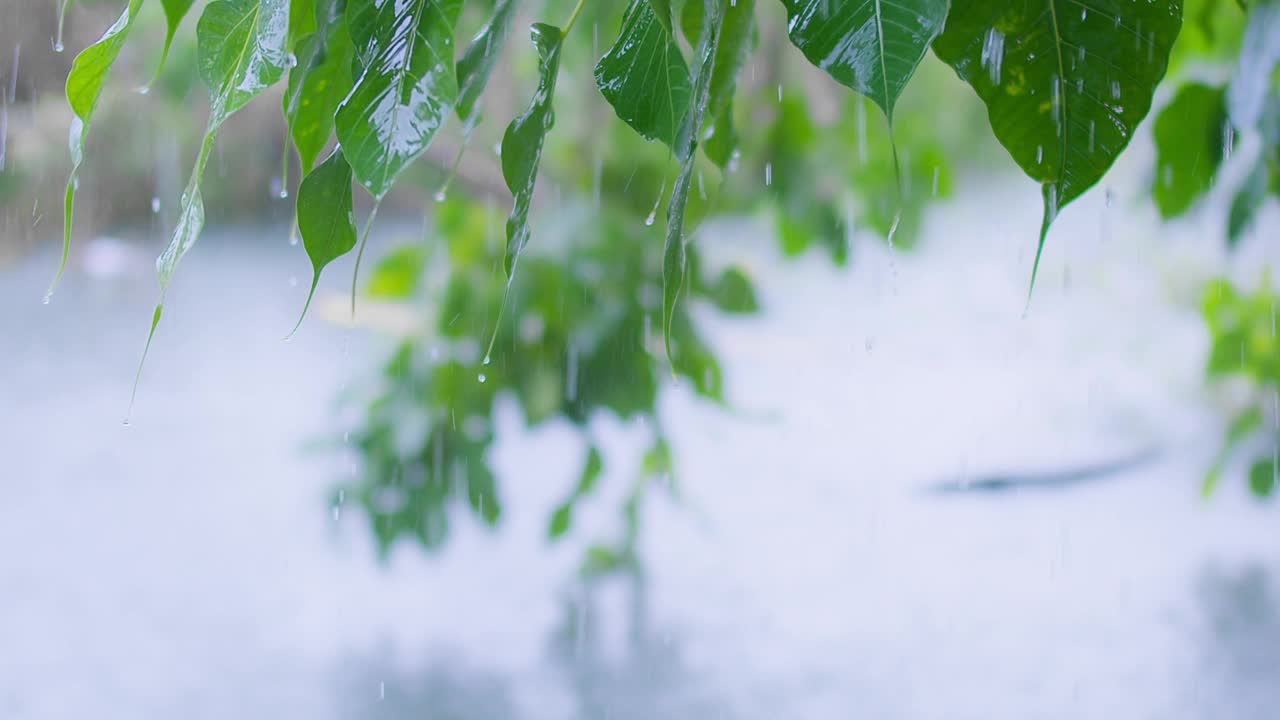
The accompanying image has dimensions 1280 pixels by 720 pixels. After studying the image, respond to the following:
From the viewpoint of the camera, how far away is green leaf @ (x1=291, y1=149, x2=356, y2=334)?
18 cm

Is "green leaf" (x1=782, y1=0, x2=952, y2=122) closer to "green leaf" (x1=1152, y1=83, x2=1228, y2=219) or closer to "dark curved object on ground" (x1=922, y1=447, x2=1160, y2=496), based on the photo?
"green leaf" (x1=1152, y1=83, x2=1228, y2=219)

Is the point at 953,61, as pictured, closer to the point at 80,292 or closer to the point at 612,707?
the point at 612,707

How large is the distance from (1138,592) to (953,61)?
140 cm

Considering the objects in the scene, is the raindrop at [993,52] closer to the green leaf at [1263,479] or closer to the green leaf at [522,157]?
the green leaf at [522,157]

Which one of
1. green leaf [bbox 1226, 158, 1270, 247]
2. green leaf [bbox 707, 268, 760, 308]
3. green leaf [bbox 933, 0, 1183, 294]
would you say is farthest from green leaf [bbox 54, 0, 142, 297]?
green leaf [bbox 707, 268, 760, 308]

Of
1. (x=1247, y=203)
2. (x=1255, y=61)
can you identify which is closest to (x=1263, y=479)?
(x=1247, y=203)

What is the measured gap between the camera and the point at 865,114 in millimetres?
929

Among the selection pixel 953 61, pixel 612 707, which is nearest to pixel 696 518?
pixel 612 707

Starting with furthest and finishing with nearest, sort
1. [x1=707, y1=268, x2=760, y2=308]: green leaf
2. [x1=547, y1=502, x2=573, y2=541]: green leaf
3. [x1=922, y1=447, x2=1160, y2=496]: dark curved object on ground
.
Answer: [x1=922, y1=447, x2=1160, y2=496]: dark curved object on ground, [x1=547, y1=502, x2=573, y2=541]: green leaf, [x1=707, y1=268, x2=760, y2=308]: green leaf

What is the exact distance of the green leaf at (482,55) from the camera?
210 millimetres

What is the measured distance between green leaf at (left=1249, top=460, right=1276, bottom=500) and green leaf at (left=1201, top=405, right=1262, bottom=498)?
0.09 meters

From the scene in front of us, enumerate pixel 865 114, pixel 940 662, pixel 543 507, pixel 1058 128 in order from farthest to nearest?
pixel 543 507 → pixel 940 662 → pixel 865 114 → pixel 1058 128

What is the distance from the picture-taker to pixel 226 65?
0.60 ft

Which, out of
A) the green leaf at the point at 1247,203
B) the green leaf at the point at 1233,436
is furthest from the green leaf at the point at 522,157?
the green leaf at the point at 1233,436
